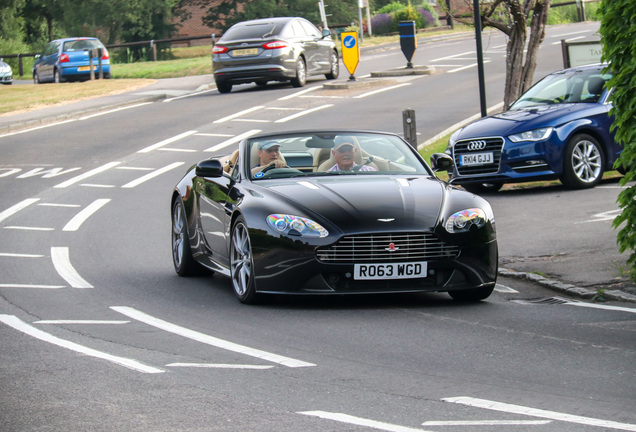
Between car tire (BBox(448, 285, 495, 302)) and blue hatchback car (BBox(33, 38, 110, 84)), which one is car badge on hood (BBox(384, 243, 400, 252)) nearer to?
car tire (BBox(448, 285, 495, 302))

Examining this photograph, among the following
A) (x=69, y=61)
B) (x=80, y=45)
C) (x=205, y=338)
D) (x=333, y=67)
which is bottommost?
(x=205, y=338)

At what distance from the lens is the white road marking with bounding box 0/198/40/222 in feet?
54.2

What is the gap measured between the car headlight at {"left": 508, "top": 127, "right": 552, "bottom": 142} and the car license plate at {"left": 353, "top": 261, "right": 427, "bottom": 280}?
7.71 meters

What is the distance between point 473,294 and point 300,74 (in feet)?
79.8

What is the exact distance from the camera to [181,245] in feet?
37.4

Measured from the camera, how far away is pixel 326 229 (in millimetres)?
8766

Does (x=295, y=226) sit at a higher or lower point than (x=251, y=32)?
lower

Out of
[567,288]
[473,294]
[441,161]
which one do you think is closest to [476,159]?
[441,161]

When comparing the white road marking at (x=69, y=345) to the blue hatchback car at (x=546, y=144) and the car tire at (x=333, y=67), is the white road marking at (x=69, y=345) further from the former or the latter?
the car tire at (x=333, y=67)

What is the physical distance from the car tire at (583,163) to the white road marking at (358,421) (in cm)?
1097

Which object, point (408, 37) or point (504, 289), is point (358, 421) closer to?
point (504, 289)

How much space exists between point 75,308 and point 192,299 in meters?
0.99

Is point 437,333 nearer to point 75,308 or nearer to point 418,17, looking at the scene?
point 75,308

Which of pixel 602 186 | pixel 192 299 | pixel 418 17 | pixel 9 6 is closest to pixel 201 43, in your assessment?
pixel 9 6
